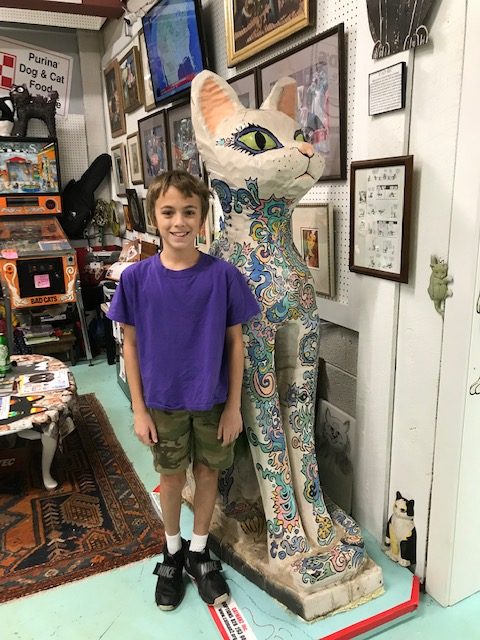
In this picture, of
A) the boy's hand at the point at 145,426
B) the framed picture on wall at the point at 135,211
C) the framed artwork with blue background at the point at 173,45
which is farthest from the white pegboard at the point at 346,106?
the framed picture on wall at the point at 135,211

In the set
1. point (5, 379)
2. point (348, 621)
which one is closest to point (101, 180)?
point (5, 379)

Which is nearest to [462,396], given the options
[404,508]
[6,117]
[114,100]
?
[404,508]

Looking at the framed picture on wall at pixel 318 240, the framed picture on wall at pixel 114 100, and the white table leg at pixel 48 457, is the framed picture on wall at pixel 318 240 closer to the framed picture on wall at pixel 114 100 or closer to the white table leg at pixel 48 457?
the white table leg at pixel 48 457

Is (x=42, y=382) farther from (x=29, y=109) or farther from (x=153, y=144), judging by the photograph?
(x=29, y=109)

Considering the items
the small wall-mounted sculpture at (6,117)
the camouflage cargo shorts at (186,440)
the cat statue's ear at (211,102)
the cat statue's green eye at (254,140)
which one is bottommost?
the camouflage cargo shorts at (186,440)

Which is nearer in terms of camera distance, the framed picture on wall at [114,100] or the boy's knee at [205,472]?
the boy's knee at [205,472]

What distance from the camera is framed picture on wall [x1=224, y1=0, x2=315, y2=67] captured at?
2.01 meters

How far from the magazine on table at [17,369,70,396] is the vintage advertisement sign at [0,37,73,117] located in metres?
3.08

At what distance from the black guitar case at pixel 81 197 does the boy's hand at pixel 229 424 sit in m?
3.73

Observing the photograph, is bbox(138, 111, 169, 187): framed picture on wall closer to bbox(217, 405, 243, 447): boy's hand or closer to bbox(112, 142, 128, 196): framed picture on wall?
bbox(112, 142, 128, 196): framed picture on wall

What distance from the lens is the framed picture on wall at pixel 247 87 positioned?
239 centimetres

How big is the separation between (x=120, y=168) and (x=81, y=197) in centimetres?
52

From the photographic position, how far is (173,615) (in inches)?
67.8

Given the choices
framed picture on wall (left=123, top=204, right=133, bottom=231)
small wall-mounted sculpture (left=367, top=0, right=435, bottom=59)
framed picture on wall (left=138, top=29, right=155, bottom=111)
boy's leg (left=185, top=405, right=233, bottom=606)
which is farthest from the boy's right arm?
framed picture on wall (left=123, top=204, right=133, bottom=231)
